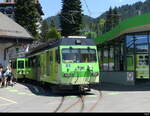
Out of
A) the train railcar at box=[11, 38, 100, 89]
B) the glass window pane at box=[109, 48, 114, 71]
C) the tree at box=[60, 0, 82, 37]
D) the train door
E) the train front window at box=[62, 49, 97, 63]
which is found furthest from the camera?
the tree at box=[60, 0, 82, 37]

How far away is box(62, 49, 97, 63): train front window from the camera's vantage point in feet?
74.7

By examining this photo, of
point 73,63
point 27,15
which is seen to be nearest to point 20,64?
point 73,63

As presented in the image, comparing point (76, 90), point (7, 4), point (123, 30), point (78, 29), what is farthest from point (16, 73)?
point (7, 4)

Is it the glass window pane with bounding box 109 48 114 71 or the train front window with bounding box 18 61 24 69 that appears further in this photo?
the train front window with bounding box 18 61 24 69

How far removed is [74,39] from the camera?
23.5 meters

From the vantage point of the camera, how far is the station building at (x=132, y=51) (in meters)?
29.8

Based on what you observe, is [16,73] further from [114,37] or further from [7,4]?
[7,4]

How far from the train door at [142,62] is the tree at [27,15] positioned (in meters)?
38.6

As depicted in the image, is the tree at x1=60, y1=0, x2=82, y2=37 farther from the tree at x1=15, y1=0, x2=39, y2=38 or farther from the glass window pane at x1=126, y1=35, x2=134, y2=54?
the glass window pane at x1=126, y1=35, x2=134, y2=54

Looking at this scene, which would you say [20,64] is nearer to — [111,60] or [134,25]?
[111,60]

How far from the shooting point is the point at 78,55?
2309cm

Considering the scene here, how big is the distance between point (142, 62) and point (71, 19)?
4810 centimetres

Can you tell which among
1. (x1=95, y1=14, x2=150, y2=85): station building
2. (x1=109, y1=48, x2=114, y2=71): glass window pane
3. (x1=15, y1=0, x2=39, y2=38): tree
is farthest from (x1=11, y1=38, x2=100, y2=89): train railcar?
(x1=15, y1=0, x2=39, y2=38): tree

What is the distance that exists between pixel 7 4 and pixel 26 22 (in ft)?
152
